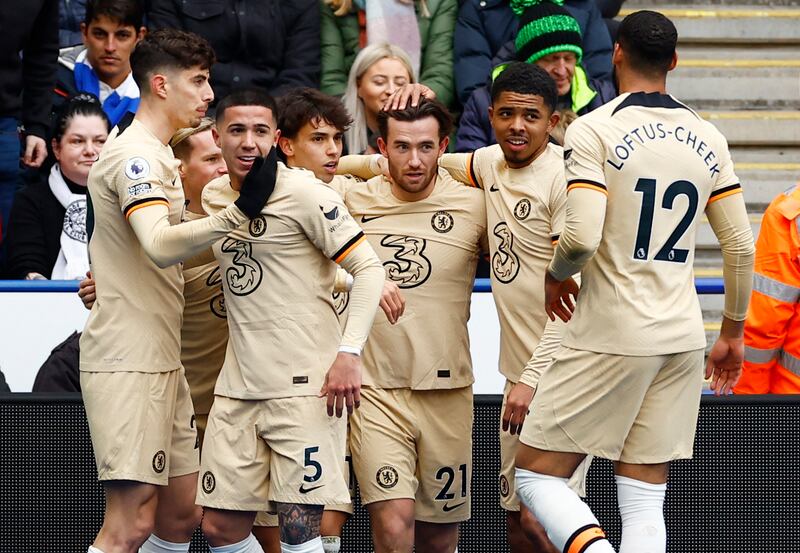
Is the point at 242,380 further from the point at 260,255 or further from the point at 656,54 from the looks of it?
the point at 656,54

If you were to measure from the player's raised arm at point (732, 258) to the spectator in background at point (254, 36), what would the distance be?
12.2ft

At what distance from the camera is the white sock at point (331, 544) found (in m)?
6.37

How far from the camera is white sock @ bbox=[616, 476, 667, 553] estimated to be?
562 cm

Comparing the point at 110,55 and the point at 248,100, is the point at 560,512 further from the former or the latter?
the point at 110,55

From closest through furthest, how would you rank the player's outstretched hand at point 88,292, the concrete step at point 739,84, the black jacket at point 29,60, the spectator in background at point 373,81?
1. the player's outstretched hand at point 88,292
2. the spectator in background at point 373,81
3. the black jacket at point 29,60
4. the concrete step at point 739,84

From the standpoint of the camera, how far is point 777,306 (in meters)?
6.95

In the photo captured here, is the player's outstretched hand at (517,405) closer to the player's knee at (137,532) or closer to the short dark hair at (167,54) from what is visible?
the player's knee at (137,532)

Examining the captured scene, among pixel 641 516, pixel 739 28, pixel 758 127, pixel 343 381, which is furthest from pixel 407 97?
pixel 739 28

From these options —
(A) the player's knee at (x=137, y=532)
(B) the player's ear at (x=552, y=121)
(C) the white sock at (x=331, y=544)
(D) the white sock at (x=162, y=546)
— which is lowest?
(C) the white sock at (x=331, y=544)

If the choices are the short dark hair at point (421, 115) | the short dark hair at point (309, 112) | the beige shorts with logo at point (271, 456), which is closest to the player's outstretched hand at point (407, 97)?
the short dark hair at point (421, 115)

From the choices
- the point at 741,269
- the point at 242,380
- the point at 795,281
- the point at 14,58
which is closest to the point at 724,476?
the point at 795,281

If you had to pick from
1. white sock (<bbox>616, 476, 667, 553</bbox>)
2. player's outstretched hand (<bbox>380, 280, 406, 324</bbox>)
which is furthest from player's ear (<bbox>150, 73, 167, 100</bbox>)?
white sock (<bbox>616, 476, 667, 553</bbox>)

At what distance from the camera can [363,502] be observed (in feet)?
20.7

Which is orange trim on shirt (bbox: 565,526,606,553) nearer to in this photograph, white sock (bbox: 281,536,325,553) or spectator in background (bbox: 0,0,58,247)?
white sock (bbox: 281,536,325,553)
